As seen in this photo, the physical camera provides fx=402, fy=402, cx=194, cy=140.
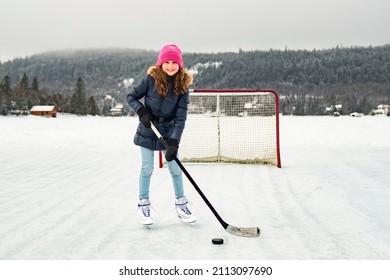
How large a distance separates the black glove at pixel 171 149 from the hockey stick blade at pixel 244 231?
2.27ft

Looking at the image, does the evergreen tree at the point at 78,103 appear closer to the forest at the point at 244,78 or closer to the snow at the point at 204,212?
the forest at the point at 244,78

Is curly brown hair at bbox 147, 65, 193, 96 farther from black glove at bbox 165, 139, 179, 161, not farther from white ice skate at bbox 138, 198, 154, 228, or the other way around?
white ice skate at bbox 138, 198, 154, 228

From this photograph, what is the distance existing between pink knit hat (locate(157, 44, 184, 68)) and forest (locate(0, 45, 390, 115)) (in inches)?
2366

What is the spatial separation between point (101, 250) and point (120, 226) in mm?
585

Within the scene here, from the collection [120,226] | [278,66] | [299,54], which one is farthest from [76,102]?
[120,226]

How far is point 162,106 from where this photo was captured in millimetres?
3217

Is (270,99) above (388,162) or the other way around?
above

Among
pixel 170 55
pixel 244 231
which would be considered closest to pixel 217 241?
pixel 244 231

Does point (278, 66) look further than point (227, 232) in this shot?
Yes

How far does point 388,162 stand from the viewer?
22.9 feet

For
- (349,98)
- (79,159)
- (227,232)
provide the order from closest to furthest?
1. (227,232)
2. (79,159)
3. (349,98)

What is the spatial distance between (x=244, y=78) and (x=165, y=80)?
349ft

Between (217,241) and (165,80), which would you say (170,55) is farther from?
(217,241)
